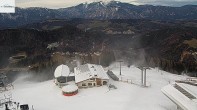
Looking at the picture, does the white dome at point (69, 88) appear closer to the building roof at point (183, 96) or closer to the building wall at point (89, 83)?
the building wall at point (89, 83)

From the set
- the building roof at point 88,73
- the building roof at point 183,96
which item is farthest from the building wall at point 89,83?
the building roof at point 183,96

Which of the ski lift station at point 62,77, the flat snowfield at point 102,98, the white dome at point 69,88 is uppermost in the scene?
the ski lift station at point 62,77

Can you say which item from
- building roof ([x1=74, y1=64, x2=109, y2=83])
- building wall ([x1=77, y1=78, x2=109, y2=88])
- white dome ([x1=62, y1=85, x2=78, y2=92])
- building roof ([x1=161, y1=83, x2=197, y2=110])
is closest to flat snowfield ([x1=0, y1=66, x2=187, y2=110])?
building wall ([x1=77, y1=78, x2=109, y2=88])

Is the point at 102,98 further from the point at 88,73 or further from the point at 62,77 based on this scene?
the point at 62,77

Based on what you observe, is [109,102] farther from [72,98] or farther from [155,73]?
[155,73]

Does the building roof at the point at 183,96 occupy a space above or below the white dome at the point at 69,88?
above

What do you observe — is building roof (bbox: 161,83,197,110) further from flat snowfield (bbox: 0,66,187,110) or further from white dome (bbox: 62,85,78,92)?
white dome (bbox: 62,85,78,92)
